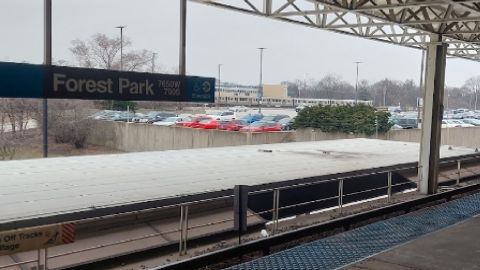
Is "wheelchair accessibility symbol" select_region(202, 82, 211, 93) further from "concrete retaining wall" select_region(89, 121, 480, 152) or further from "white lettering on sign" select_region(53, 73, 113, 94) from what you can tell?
"concrete retaining wall" select_region(89, 121, 480, 152)

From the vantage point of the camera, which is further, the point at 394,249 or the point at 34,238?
the point at 394,249

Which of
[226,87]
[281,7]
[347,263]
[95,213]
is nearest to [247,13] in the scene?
[281,7]

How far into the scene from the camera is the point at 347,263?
6.34 metres

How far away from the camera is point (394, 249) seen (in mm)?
6758

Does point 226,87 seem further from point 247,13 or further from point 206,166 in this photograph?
point 247,13

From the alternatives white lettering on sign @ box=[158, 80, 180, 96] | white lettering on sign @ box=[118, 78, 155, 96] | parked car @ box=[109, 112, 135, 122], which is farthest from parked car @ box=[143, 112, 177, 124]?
white lettering on sign @ box=[118, 78, 155, 96]

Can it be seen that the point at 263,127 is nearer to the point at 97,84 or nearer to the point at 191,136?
the point at 191,136

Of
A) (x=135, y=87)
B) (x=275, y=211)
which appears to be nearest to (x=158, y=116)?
(x=275, y=211)

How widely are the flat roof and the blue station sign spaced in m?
2.47

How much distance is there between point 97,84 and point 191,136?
16.1m

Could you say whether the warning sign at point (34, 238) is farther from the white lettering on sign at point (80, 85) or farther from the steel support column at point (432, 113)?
the steel support column at point (432, 113)

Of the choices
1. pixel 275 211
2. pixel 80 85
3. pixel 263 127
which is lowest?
pixel 275 211

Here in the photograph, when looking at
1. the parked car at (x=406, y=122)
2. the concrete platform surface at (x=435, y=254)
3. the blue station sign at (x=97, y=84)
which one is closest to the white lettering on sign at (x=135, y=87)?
the blue station sign at (x=97, y=84)

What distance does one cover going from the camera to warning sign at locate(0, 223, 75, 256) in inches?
187
